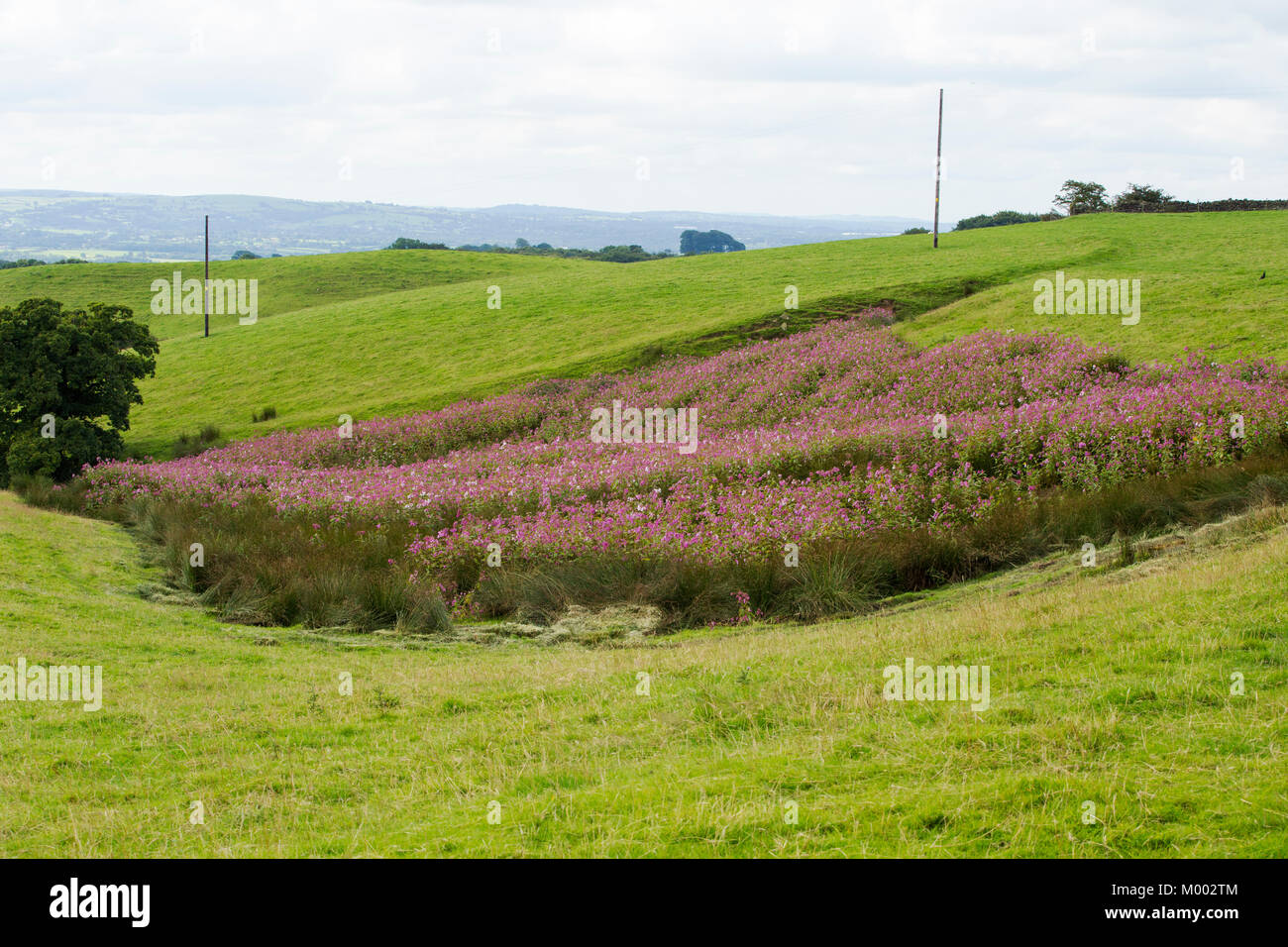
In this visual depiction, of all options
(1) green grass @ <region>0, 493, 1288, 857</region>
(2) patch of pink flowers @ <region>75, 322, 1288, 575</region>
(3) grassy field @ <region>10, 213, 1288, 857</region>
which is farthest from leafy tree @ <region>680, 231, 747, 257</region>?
(1) green grass @ <region>0, 493, 1288, 857</region>

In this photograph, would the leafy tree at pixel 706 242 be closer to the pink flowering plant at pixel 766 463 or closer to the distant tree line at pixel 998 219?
the distant tree line at pixel 998 219

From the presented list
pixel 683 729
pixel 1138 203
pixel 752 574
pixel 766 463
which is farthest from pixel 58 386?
pixel 1138 203

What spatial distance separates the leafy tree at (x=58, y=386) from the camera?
30.9 metres

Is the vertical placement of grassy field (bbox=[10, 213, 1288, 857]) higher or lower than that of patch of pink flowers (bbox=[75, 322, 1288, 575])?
lower

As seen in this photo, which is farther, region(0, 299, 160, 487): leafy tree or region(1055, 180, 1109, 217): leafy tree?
→ region(1055, 180, 1109, 217): leafy tree

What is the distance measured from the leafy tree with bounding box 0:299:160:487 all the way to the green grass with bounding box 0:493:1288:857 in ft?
65.4

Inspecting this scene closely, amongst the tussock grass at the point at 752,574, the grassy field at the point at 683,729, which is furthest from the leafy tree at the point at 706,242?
the grassy field at the point at 683,729

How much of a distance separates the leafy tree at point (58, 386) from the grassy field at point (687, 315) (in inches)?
185

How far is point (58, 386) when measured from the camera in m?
32.8

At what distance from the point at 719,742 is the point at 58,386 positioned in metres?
32.3

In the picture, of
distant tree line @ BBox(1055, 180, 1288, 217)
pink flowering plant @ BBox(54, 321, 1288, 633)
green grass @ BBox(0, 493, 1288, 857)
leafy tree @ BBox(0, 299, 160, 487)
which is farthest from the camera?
distant tree line @ BBox(1055, 180, 1288, 217)

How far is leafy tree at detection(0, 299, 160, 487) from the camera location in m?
30.9

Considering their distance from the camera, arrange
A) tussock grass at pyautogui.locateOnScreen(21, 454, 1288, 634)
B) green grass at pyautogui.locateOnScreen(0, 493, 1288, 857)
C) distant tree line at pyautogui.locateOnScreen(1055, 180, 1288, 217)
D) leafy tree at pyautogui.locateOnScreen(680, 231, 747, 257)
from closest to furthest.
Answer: green grass at pyautogui.locateOnScreen(0, 493, 1288, 857)
tussock grass at pyautogui.locateOnScreen(21, 454, 1288, 634)
distant tree line at pyautogui.locateOnScreen(1055, 180, 1288, 217)
leafy tree at pyautogui.locateOnScreen(680, 231, 747, 257)

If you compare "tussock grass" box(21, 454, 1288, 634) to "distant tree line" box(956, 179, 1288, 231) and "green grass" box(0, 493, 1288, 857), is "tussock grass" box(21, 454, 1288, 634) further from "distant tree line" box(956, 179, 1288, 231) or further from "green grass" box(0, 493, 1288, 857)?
"distant tree line" box(956, 179, 1288, 231)
